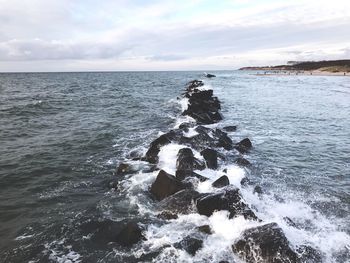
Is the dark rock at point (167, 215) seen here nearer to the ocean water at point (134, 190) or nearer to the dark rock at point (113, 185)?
the ocean water at point (134, 190)

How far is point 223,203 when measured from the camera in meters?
9.45

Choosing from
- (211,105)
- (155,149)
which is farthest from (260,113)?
(155,149)

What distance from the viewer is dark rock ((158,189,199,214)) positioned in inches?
386

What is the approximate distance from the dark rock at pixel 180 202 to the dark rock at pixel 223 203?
1.07 feet

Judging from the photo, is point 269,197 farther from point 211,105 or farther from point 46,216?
point 211,105

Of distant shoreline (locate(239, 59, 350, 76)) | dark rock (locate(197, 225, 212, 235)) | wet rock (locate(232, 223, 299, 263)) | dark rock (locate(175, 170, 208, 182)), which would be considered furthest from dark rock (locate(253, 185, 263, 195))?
distant shoreline (locate(239, 59, 350, 76))

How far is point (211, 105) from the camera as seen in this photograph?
30812 millimetres

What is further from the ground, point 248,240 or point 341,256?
point 248,240

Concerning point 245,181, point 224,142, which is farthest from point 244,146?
point 245,181

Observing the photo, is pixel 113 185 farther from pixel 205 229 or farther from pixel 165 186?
pixel 205 229

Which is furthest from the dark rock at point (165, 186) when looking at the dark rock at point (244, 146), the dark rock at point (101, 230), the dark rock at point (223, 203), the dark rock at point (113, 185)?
the dark rock at point (244, 146)

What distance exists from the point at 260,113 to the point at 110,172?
21037 millimetres

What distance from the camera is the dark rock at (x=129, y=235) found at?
8430 mm

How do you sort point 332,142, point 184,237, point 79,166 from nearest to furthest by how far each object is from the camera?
1. point 184,237
2. point 79,166
3. point 332,142
